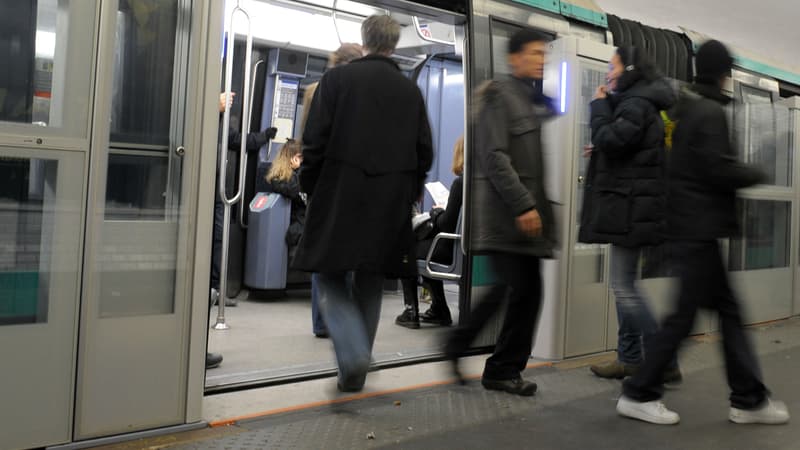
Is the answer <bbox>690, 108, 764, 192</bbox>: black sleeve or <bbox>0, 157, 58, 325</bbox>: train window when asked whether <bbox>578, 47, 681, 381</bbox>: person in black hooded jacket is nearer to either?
<bbox>690, 108, 764, 192</bbox>: black sleeve

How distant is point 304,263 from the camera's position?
3.23m

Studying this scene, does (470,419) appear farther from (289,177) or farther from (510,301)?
(289,177)

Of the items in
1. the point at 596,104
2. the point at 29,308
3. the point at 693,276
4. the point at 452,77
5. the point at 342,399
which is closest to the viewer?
the point at 29,308

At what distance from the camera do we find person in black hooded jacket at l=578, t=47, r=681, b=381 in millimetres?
3566

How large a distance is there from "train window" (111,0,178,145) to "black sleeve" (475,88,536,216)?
1.33m

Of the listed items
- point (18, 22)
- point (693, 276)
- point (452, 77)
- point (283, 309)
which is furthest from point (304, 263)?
point (452, 77)

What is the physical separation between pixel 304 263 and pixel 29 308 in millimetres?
1102

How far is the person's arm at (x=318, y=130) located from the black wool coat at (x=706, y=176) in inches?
58.7

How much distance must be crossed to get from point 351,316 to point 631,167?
155 cm

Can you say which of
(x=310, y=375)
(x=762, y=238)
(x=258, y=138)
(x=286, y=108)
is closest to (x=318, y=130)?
(x=310, y=375)

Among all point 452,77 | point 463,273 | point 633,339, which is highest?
point 452,77

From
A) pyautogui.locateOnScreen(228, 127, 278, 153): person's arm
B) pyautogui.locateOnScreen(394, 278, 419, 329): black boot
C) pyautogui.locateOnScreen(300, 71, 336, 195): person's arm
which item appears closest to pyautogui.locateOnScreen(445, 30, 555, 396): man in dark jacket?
pyautogui.locateOnScreen(300, 71, 336, 195): person's arm

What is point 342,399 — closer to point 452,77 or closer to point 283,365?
point 283,365

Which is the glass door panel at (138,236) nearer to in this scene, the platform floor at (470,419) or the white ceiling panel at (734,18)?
the platform floor at (470,419)
